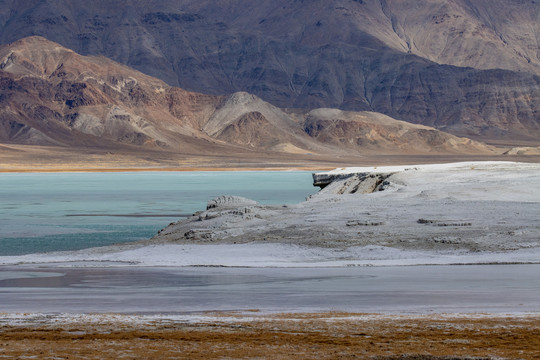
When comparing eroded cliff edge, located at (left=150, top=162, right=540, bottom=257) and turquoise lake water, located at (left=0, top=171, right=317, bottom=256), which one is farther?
turquoise lake water, located at (left=0, top=171, right=317, bottom=256)

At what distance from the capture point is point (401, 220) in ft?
77.7

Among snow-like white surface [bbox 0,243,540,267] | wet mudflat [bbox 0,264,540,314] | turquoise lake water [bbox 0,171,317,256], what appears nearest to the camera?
wet mudflat [bbox 0,264,540,314]

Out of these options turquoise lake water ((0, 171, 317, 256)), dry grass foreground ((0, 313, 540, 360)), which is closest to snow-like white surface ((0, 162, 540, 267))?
turquoise lake water ((0, 171, 317, 256))

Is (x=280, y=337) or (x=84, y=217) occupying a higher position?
(x=84, y=217)

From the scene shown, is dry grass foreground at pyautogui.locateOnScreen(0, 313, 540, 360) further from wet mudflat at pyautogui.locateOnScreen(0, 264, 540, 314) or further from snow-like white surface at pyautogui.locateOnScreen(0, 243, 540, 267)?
snow-like white surface at pyautogui.locateOnScreen(0, 243, 540, 267)

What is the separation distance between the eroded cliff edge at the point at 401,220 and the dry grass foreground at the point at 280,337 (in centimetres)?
925

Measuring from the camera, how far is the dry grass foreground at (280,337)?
8758mm

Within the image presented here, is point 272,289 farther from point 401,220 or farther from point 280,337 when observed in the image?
point 401,220

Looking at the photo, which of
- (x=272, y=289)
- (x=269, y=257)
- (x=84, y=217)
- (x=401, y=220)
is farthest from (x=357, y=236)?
(x=84, y=217)

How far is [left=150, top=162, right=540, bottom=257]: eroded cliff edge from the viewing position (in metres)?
20.8

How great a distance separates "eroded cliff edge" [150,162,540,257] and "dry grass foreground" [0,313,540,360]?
364 inches

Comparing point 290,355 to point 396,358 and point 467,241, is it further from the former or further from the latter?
point 467,241

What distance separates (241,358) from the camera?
8594mm

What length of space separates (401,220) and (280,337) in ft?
47.2
